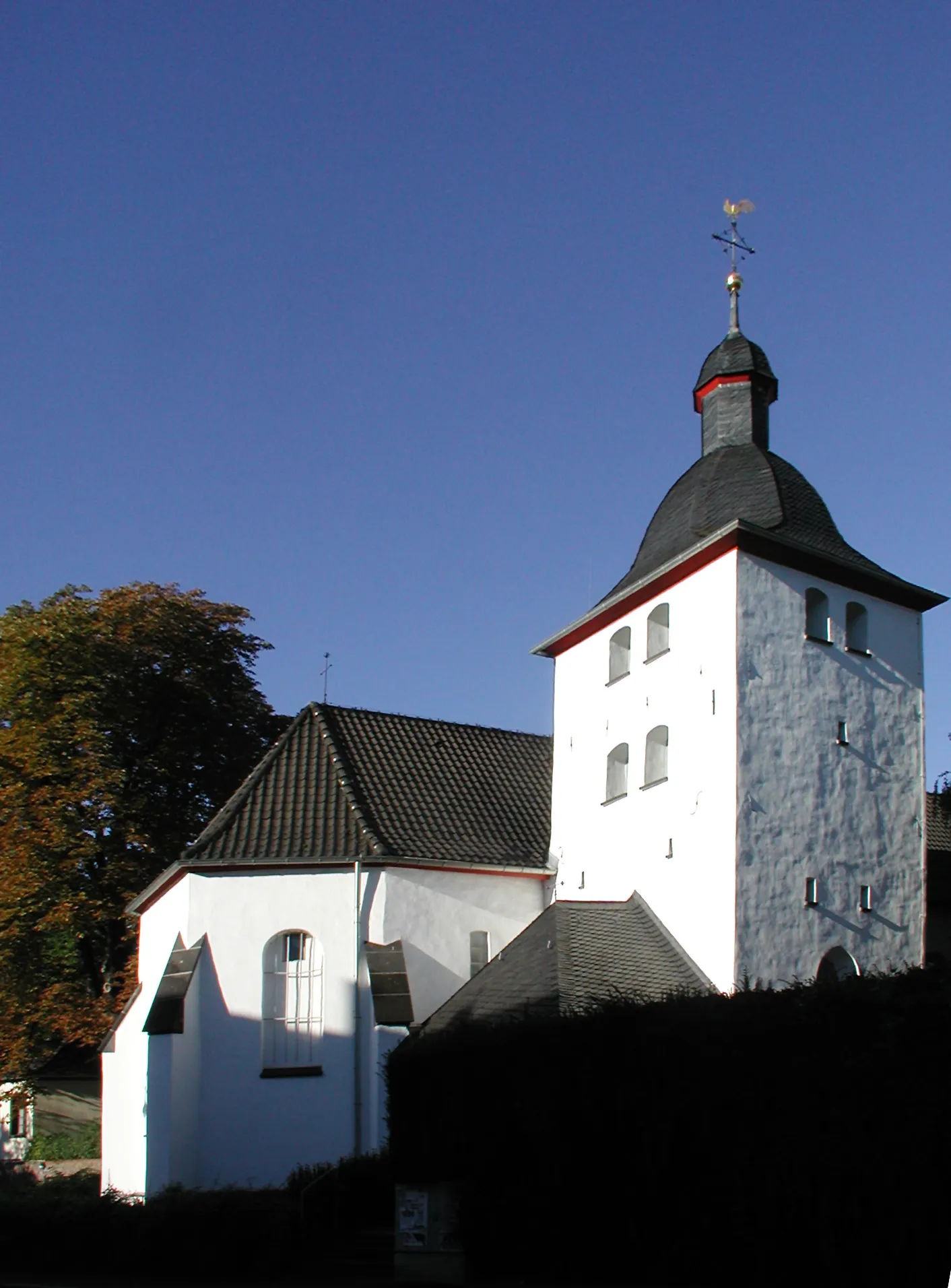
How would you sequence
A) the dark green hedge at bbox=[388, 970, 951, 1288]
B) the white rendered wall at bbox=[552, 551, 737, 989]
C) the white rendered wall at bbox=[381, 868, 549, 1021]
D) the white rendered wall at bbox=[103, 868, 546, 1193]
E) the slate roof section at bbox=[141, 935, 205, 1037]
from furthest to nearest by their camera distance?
the white rendered wall at bbox=[381, 868, 549, 1021], the white rendered wall at bbox=[552, 551, 737, 989], the white rendered wall at bbox=[103, 868, 546, 1193], the slate roof section at bbox=[141, 935, 205, 1037], the dark green hedge at bbox=[388, 970, 951, 1288]

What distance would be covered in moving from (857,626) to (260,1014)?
12.9 meters

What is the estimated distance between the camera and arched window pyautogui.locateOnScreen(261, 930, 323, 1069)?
2306cm

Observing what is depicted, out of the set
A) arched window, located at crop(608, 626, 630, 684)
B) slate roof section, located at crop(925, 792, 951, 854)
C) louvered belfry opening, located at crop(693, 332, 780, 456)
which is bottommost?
slate roof section, located at crop(925, 792, 951, 854)

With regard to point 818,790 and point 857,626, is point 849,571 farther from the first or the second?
point 818,790

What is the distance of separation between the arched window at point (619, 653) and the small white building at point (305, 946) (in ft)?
11.7

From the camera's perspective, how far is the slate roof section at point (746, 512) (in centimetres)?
2492

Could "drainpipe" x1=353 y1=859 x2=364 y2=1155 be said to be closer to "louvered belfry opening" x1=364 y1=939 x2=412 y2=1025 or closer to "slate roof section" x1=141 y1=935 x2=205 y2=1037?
"louvered belfry opening" x1=364 y1=939 x2=412 y2=1025

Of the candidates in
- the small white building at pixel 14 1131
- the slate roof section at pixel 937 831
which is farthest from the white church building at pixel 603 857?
the slate roof section at pixel 937 831

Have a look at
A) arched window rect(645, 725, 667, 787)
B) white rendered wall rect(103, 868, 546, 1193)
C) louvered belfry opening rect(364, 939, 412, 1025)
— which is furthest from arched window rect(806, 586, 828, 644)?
louvered belfry opening rect(364, 939, 412, 1025)

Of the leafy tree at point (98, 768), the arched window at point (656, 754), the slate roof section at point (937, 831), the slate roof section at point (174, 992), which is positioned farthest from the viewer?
the slate roof section at point (937, 831)

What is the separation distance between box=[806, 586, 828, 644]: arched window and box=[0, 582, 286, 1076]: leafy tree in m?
16.3

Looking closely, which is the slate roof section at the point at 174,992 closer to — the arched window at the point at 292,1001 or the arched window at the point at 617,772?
the arched window at the point at 292,1001

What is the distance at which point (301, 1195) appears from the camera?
2008 cm

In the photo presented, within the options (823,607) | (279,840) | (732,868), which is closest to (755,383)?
(823,607)
